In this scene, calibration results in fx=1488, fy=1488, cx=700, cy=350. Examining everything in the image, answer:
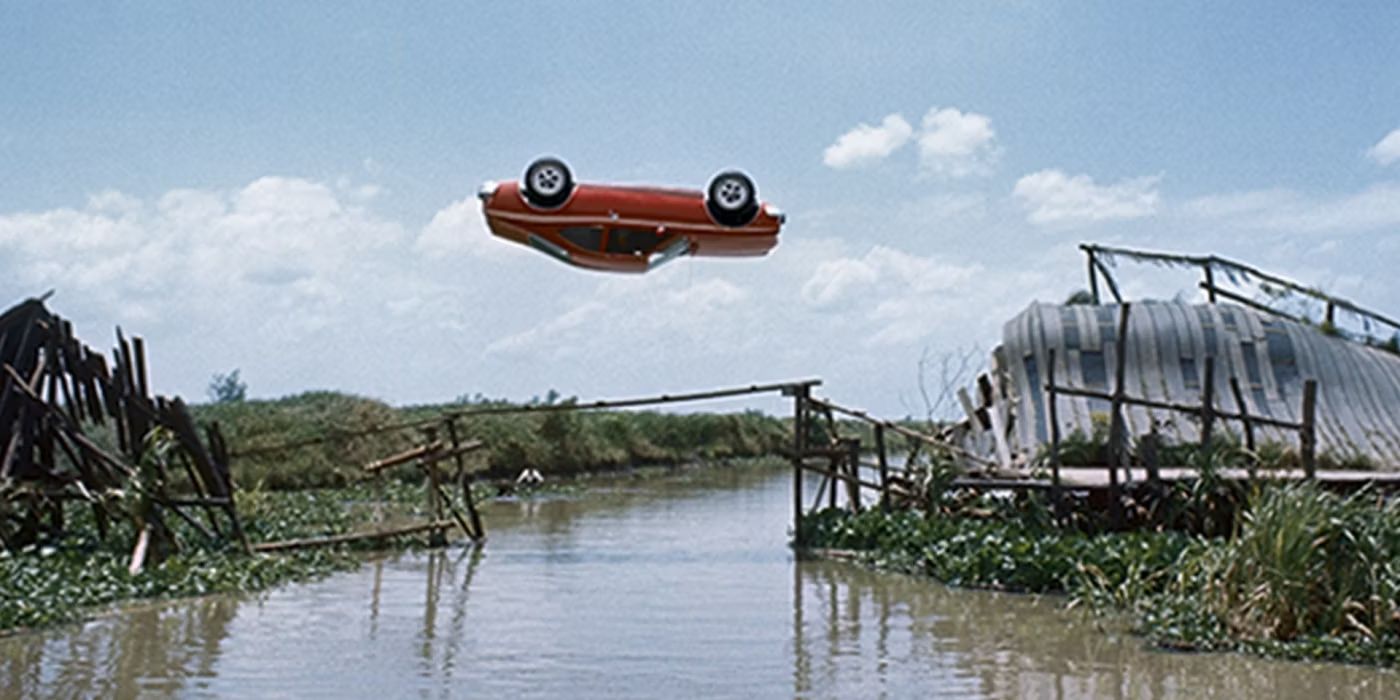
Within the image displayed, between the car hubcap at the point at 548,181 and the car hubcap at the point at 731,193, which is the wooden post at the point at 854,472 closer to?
the car hubcap at the point at 731,193

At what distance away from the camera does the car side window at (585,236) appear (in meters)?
16.2

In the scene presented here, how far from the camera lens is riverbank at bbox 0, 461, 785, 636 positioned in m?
12.4

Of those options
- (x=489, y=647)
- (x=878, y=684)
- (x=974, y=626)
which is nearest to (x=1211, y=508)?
(x=974, y=626)

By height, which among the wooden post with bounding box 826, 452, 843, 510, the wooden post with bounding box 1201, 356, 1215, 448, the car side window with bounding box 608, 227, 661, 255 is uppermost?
the car side window with bounding box 608, 227, 661, 255

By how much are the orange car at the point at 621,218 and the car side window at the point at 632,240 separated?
0.01 m

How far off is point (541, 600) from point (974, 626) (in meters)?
4.43

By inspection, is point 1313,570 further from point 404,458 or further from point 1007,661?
point 404,458

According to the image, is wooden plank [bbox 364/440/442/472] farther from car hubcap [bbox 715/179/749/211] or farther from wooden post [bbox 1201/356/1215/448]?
wooden post [bbox 1201/356/1215/448]

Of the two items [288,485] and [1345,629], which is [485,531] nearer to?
[288,485]

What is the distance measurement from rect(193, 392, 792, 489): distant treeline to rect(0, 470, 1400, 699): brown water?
10.7 m

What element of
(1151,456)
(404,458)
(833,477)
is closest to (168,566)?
(404,458)

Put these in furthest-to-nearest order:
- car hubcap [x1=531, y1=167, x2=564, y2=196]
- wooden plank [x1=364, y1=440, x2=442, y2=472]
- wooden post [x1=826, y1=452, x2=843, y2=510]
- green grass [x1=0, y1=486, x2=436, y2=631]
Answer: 1. wooden post [x1=826, y1=452, x2=843, y2=510]
2. wooden plank [x1=364, y1=440, x2=442, y2=472]
3. car hubcap [x1=531, y1=167, x2=564, y2=196]
4. green grass [x1=0, y1=486, x2=436, y2=631]

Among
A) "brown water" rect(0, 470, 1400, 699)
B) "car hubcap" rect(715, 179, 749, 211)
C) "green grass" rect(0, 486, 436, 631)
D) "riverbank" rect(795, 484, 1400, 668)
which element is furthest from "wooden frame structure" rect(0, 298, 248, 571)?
"riverbank" rect(795, 484, 1400, 668)

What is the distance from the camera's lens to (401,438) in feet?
113
